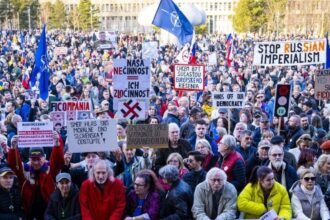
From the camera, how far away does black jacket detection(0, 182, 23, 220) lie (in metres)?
8.43

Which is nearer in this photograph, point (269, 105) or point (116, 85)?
point (116, 85)

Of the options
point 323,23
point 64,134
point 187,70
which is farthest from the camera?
point 323,23

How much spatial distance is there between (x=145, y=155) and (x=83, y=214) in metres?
2.08

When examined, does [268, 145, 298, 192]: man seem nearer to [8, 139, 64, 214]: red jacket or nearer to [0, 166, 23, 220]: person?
[8, 139, 64, 214]: red jacket

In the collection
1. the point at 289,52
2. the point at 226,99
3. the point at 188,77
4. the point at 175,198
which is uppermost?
the point at 289,52

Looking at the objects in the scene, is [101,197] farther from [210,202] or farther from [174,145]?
[174,145]

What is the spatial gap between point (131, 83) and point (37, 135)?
1857 millimetres

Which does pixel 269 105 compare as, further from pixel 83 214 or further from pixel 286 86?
pixel 83 214

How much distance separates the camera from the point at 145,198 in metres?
8.30

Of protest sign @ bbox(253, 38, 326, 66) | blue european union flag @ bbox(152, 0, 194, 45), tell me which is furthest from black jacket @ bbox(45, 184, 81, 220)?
blue european union flag @ bbox(152, 0, 194, 45)

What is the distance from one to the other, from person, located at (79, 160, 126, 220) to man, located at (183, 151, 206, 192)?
1159mm

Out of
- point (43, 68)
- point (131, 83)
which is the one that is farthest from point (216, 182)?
point (43, 68)

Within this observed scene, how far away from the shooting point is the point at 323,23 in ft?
188

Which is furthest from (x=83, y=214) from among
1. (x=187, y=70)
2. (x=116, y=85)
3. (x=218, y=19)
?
(x=218, y=19)
